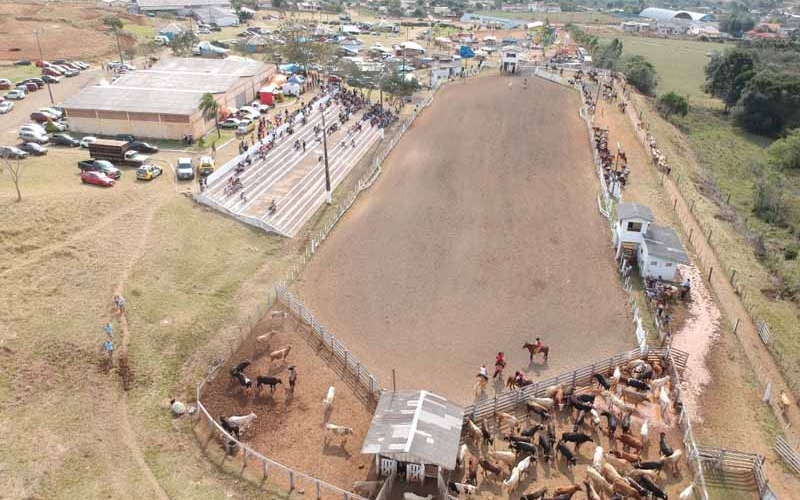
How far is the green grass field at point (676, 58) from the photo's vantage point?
9983 cm

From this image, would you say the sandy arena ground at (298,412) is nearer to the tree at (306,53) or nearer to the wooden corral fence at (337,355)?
the wooden corral fence at (337,355)

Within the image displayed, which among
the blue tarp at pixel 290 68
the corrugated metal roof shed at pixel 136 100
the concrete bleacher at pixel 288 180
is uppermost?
the corrugated metal roof shed at pixel 136 100

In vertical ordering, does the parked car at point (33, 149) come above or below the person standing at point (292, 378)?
above

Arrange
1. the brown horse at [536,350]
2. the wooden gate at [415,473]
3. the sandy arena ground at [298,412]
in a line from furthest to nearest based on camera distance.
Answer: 1. the brown horse at [536,350]
2. the sandy arena ground at [298,412]
3. the wooden gate at [415,473]

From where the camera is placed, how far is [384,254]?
36062 mm

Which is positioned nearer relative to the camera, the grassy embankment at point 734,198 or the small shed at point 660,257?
the small shed at point 660,257

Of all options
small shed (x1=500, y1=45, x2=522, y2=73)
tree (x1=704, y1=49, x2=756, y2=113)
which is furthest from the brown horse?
tree (x1=704, y1=49, x2=756, y2=113)

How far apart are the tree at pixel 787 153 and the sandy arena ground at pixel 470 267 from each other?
24.6 meters

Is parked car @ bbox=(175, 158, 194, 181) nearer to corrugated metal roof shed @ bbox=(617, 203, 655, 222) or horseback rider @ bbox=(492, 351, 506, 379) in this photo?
horseback rider @ bbox=(492, 351, 506, 379)

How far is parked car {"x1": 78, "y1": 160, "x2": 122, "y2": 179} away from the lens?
40812 millimetres


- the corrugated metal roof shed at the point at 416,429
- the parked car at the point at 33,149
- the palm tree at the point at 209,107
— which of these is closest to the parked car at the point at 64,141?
the parked car at the point at 33,149

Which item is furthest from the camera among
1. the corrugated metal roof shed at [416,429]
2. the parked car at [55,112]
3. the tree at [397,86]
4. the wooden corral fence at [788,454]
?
the tree at [397,86]

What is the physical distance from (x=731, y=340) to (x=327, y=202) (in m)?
27.6

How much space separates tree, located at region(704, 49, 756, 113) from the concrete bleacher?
58489mm
